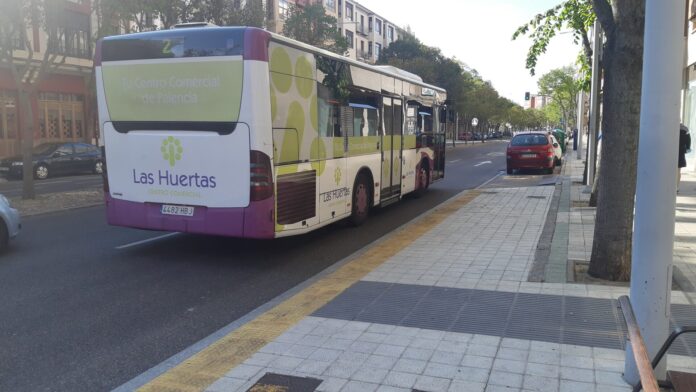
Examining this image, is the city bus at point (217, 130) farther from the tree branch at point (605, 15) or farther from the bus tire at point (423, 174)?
the bus tire at point (423, 174)

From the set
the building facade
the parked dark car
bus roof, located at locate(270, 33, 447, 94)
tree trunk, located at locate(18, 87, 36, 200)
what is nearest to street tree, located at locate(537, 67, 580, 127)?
the building facade

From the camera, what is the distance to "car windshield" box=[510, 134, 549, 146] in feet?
74.3

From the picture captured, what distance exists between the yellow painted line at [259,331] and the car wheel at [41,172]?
60.5 ft

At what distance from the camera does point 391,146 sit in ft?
38.9

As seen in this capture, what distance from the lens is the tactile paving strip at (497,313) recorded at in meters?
4.71

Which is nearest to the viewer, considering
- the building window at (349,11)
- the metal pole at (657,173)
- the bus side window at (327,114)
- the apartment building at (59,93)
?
the metal pole at (657,173)

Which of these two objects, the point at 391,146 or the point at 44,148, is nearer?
the point at 391,146

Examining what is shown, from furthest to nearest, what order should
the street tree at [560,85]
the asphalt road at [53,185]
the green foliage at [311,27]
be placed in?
1. the street tree at [560,85]
2. the green foliage at [311,27]
3. the asphalt road at [53,185]

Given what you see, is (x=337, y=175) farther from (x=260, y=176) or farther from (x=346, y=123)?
(x=260, y=176)

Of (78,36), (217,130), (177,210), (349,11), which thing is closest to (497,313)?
(217,130)

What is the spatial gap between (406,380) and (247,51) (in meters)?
4.50

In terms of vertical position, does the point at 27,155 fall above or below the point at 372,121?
below

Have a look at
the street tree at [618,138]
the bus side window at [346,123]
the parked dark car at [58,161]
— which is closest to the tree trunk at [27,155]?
the parked dark car at [58,161]

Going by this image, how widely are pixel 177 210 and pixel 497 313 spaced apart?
14.3ft
